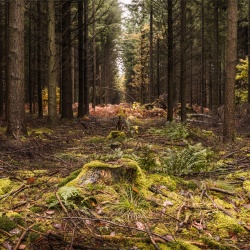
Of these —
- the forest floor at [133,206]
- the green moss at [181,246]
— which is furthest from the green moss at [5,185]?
the green moss at [181,246]

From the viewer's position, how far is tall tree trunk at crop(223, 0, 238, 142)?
8.27 metres

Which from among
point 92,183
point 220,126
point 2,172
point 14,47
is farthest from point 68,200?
point 220,126

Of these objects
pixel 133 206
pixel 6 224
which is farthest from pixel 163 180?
pixel 6 224

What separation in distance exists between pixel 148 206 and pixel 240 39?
81.4 feet

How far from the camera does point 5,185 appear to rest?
14.2 ft

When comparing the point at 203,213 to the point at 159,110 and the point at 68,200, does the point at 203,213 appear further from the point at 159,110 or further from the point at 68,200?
the point at 159,110

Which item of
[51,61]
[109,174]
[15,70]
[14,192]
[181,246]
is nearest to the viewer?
[181,246]

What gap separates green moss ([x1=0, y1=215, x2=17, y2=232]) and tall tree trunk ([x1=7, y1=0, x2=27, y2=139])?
5.68 metres

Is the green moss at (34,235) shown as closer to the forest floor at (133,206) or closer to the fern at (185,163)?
the forest floor at (133,206)

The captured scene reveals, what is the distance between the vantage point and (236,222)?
11.8ft

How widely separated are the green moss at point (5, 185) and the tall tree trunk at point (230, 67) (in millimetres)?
6038

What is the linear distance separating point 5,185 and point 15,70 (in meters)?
5.13

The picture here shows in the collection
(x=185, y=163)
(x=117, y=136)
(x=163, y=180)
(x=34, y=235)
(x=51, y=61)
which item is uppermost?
(x=51, y=61)

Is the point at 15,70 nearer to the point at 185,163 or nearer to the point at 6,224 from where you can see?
the point at 185,163
